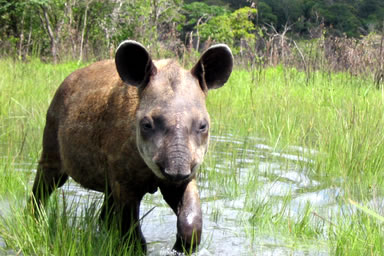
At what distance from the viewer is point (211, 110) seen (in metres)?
8.05

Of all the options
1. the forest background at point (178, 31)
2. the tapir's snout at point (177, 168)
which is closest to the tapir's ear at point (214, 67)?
the tapir's snout at point (177, 168)

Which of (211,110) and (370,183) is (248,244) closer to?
(370,183)

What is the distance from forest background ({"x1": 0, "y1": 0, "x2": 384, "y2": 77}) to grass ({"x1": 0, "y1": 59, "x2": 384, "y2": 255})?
1.18 m

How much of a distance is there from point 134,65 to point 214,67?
55 cm

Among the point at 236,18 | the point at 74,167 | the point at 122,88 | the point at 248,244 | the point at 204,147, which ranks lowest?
the point at 248,244

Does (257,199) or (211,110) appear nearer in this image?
(257,199)

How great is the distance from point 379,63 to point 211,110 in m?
2.96

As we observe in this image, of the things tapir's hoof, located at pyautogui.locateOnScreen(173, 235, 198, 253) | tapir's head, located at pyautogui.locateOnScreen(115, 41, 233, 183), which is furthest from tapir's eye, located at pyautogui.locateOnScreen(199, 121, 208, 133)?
tapir's hoof, located at pyautogui.locateOnScreen(173, 235, 198, 253)

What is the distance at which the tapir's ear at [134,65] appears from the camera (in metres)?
3.29

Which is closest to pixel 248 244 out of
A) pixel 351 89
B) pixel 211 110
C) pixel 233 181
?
pixel 233 181

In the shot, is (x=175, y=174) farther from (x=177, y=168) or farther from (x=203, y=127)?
(x=203, y=127)

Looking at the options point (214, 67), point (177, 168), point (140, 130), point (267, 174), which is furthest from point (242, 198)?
point (177, 168)

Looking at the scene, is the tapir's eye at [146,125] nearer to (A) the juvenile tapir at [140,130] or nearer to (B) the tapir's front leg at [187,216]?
(A) the juvenile tapir at [140,130]

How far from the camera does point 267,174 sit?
5375mm
